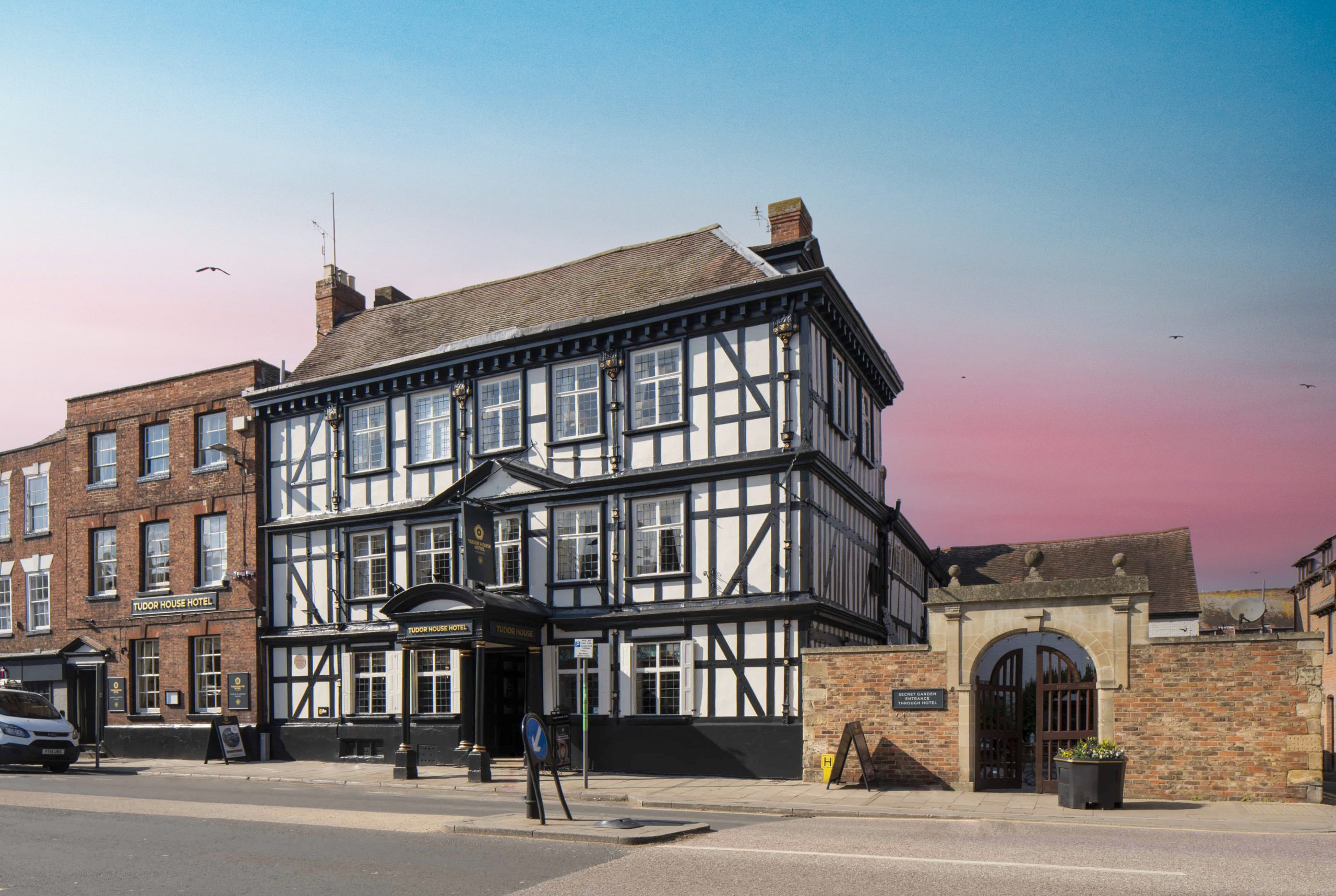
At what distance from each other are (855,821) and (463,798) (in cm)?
696

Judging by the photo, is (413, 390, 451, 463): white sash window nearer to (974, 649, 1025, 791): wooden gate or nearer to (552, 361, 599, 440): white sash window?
(552, 361, 599, 440): white sash window

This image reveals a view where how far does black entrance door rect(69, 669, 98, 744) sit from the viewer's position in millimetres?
32719

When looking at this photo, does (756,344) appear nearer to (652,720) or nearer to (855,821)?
(652,720)

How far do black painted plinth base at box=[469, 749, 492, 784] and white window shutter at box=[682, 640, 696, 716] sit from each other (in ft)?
13.1

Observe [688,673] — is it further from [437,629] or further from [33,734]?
[33,734]

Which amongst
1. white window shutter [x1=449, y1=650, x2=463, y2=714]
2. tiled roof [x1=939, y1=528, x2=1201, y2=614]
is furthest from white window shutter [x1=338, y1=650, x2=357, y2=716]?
tiled roof [x1=939, y1=528, x2=1201, y2=614]

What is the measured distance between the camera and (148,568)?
31.9 m

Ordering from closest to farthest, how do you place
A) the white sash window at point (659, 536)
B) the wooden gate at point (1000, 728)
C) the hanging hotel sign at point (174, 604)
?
the wooden gate at point (1000, 728)
the white sash window at point (659, 536)
the hanging hotel sign at point (174, 604)

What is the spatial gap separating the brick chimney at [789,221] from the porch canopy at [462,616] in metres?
9.90

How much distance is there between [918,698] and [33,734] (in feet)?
62.0

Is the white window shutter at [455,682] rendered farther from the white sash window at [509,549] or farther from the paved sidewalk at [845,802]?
the white sash window at [509,549]

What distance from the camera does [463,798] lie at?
62.9 ft

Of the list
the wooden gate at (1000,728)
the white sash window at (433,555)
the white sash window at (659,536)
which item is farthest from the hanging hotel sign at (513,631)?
the wooden gate at (1000,728)

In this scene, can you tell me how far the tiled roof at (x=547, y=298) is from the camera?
25094 mm
